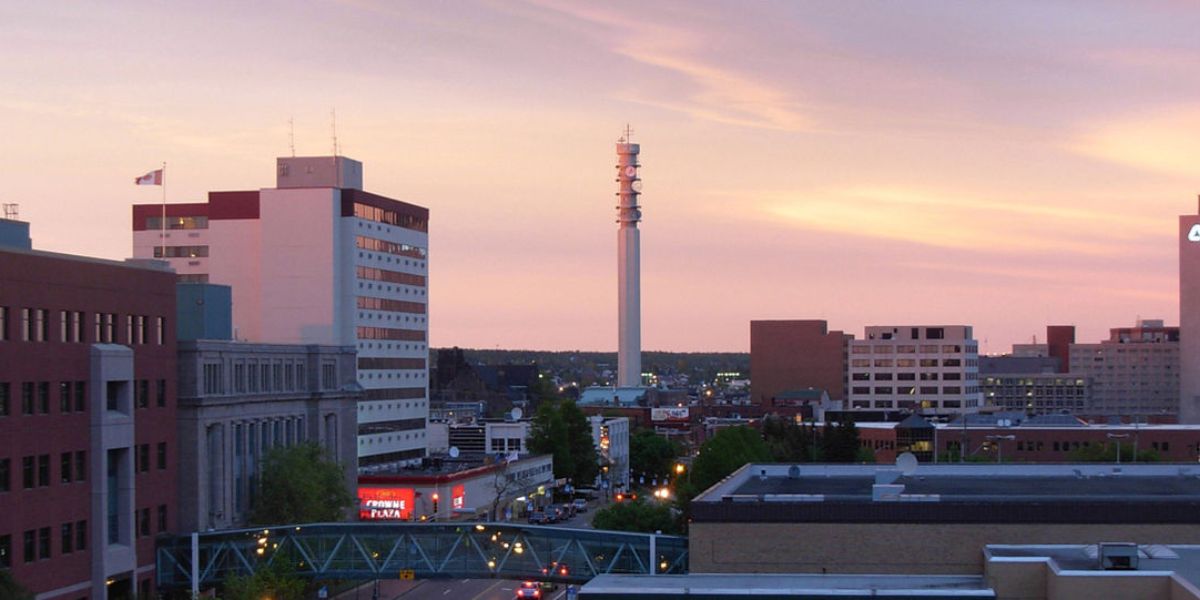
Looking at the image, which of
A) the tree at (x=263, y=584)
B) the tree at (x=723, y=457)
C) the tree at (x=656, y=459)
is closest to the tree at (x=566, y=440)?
the tree at (x=656, y=459)

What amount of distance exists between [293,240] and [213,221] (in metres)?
8.51

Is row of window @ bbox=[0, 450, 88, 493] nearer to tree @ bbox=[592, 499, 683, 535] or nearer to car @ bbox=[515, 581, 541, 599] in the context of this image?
car @ bbox=[515, 581, 541, 599]

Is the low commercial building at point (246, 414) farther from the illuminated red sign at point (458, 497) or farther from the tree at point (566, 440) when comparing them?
the tree at point (566, 440)

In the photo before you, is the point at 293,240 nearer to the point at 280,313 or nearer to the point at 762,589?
the point at 280,313

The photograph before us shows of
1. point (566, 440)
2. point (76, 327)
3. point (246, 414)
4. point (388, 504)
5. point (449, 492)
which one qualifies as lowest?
point (388, 504)

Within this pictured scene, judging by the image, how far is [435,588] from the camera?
102 metres

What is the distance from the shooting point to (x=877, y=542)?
187ft

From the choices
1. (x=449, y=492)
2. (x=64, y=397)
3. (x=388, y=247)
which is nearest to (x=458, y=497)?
(x=449, y=492)

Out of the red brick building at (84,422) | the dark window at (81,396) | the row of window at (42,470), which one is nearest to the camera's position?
the row of window at (42,470)

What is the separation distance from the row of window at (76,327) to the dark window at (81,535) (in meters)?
7.58

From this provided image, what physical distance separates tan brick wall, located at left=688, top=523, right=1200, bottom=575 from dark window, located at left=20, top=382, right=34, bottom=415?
27.1 metres

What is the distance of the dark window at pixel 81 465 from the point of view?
69875 mm

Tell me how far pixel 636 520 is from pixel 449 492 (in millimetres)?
29198

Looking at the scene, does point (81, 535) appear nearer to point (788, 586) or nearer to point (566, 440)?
point (788, 586)
